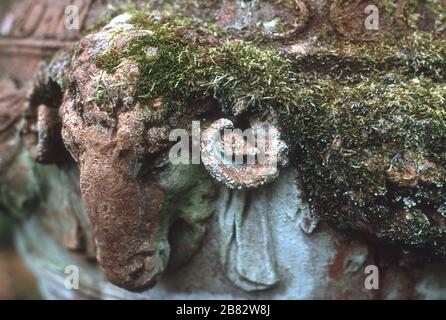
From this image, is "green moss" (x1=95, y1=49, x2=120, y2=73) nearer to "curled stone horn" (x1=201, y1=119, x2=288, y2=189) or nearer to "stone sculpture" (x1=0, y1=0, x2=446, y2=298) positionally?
"stone sculpture" (x1=0, y1=0, x2=446, y2=298)

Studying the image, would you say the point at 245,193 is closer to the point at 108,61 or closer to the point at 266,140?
the point at 266,140

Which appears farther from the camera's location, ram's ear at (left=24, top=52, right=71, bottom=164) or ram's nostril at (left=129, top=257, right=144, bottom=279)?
ram's ear at (left=24, top=52, right=71, bottom=164)

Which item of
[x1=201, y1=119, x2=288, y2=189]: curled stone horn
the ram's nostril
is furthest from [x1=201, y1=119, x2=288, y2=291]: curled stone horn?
the ram's nostril

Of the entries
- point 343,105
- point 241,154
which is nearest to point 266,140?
point 241,154

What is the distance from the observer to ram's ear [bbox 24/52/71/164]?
1409 mm

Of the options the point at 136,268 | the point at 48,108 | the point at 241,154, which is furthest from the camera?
the point at 48,108

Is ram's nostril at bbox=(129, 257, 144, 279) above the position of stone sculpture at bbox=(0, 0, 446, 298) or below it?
below

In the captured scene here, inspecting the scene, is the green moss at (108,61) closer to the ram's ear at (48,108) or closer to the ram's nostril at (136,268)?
the ram's ear at (48,108)

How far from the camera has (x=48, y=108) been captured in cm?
144

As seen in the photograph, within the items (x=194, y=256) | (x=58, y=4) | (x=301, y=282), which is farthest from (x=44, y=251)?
(x=301, y=282)

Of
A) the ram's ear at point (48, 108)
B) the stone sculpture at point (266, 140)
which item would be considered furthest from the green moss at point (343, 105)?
A: the ram's ear at point (48, 108)

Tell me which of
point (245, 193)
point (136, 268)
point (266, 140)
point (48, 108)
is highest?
point (48, 108)

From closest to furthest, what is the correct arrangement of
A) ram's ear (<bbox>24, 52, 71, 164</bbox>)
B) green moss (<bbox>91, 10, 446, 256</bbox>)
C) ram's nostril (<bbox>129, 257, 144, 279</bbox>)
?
green moss (<bbox>91, 10, 446, 256</bbox>) → ram's nostril (<bbox>129, 257, 144, 279</bbox>) → ram's ear (<bbox>24, 52, 71, 164</bbox>)

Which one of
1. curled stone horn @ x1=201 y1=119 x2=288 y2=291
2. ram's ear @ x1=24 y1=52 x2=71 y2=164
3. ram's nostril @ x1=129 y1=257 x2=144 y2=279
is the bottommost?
ram's nostril @ x1=129 y1=257 x2=144 y2=279
